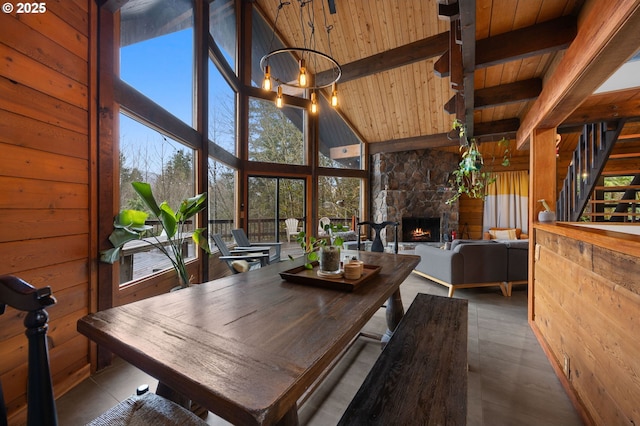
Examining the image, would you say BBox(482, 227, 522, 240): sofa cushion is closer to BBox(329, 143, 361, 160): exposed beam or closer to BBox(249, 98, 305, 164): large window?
BBox(329, 143, 361, 160): exposed beam

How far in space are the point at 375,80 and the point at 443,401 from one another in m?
5.85

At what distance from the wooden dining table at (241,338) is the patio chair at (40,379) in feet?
0.35

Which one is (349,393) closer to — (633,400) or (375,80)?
(633,400)

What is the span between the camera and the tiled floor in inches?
62.2

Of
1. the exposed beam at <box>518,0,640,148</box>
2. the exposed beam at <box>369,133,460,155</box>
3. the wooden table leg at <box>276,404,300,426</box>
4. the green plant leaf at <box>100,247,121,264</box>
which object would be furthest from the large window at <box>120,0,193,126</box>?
the exposed beam at <box>369,133,460,155</box>

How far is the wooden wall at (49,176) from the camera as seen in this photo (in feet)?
4.71

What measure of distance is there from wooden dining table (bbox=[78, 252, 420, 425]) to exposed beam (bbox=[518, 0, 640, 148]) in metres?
1.65

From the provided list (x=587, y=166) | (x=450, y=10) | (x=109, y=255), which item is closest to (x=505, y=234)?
Answer: (x=587, y=166)

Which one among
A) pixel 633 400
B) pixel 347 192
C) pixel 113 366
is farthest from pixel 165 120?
pixel 347 192

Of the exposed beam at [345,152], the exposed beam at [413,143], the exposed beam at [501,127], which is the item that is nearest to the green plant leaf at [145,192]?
the exposed beam at [501,127]

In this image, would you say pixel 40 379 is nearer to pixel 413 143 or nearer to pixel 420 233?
pixel 413 143

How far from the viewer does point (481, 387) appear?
6.09ft

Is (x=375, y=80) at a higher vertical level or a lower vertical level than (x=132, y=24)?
higher

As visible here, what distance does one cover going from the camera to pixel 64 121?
67.1 inches
